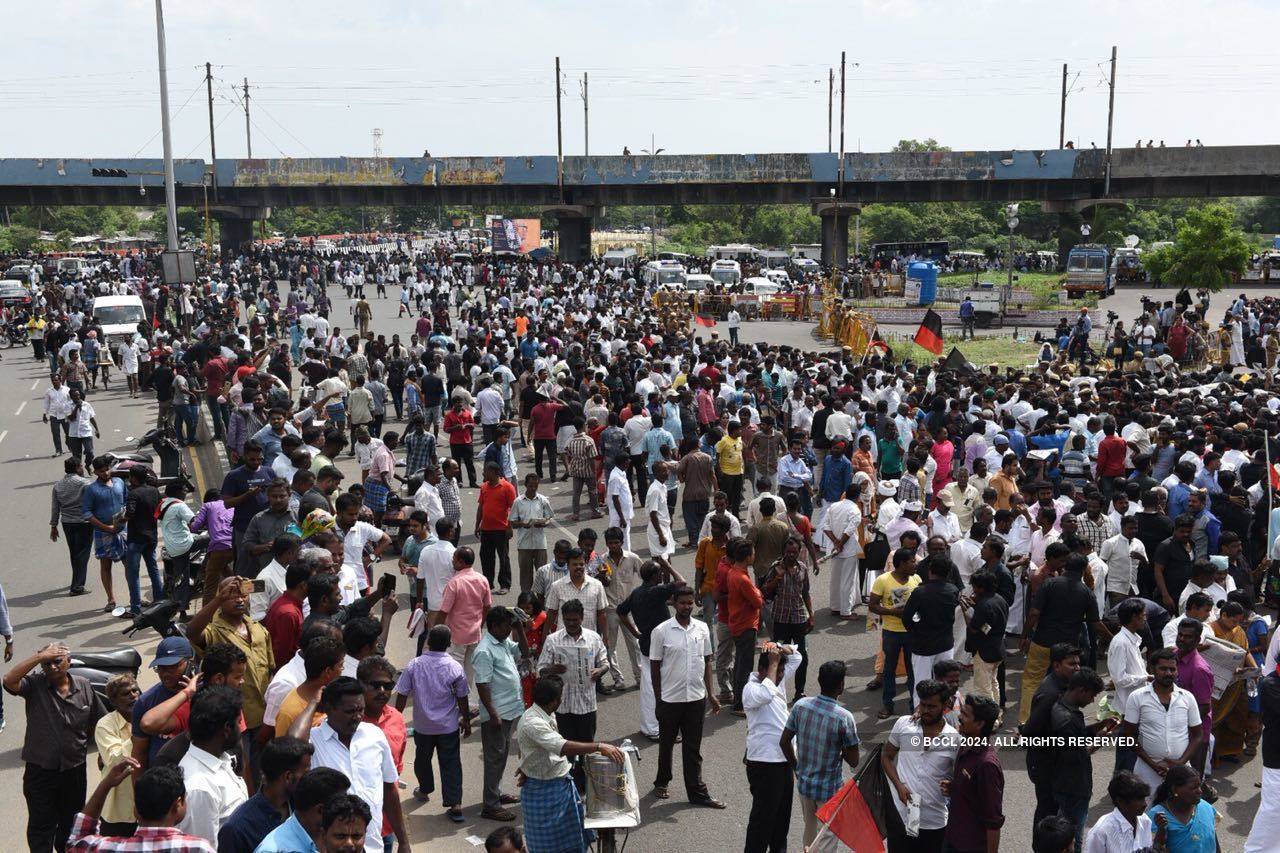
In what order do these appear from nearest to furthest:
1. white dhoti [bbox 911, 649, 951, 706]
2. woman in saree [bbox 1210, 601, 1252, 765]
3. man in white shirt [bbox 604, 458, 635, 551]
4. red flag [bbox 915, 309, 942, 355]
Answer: woman in saree [bbox 1210, 601, 1252, 765]
white dhoti [bbox 911, 649, 951, 706]
man in white shirt [bbox 604, 458, 635, 551]
red flag [bbox 915, 309, 942, 355]

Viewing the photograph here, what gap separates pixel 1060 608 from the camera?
9398 millimetres

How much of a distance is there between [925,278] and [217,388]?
32.1 metres

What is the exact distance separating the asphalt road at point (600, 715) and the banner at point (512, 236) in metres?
53.4

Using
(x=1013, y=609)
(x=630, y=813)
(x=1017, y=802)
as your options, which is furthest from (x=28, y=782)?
(x=1013, y=609)

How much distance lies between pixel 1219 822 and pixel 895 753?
110 inches

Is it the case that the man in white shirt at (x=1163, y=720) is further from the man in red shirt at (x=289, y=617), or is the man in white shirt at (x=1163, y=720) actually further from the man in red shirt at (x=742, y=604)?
the man in red shirt at (x=289, y=617)

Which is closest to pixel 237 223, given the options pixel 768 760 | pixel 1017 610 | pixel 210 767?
pixel 1017 610

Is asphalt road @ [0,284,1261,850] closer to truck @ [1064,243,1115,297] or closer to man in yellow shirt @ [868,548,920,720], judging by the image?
man in yellow shirt @ [868,548,920,720]

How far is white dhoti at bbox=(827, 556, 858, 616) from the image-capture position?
12.4m

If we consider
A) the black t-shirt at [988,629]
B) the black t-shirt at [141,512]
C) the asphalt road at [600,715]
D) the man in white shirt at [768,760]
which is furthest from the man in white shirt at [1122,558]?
the black t-shirt at [141,512]

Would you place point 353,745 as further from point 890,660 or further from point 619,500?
point 619,500

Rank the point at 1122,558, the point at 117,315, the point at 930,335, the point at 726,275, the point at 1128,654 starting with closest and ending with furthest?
the point at 1128,654 → the point at 1122,558 → the point at 930,335 → the point at 117,315 → the point at 726,275

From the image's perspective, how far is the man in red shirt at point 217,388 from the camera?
21.2 m

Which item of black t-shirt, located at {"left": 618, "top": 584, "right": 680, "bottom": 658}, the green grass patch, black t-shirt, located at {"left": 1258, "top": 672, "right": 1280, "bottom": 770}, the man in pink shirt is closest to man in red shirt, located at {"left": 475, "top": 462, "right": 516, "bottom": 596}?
the man in pink shirt
